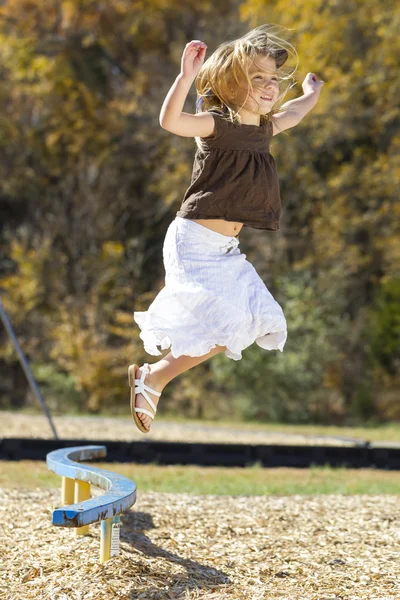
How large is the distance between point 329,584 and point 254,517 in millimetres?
1341

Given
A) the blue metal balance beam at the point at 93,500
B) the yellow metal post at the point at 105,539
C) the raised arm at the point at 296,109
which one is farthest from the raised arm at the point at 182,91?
the yellow metal post at the point at 105,539

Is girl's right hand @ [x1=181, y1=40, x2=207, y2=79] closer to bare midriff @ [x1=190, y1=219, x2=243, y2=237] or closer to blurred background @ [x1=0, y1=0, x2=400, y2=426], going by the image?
bare midriff @ [x1=190, y1=219, x2=243, y2=237]

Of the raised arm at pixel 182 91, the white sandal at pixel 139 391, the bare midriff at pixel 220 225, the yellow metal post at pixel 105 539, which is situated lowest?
the yellow metal post at pixel 105 539

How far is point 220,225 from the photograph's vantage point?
344 centimetres

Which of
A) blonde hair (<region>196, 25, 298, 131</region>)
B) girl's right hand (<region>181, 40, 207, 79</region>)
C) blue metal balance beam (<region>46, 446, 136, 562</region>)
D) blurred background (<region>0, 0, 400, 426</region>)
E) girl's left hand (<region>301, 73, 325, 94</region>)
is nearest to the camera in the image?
blue metal balance beam (<region>46, 446, 136, 562</region>)

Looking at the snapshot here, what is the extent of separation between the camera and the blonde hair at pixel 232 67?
328cm

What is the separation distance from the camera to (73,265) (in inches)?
609

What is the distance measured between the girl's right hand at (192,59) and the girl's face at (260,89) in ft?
0.92

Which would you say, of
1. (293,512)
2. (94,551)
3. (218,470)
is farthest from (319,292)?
(94,551)

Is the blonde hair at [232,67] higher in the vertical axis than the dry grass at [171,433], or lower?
higher

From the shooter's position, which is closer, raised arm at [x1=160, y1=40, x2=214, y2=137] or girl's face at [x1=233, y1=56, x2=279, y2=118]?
raised arm at [x1=160, y1=40, x2=214, y2=137]

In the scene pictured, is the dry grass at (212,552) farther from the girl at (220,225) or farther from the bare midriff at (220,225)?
the bare midriff at (220,225)

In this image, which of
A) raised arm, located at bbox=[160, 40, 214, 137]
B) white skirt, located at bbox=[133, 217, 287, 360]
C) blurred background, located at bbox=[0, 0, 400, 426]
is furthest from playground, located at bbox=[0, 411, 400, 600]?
blurred background, located at bbox=[0, 0, 400, 426]

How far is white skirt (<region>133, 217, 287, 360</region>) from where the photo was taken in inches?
132
